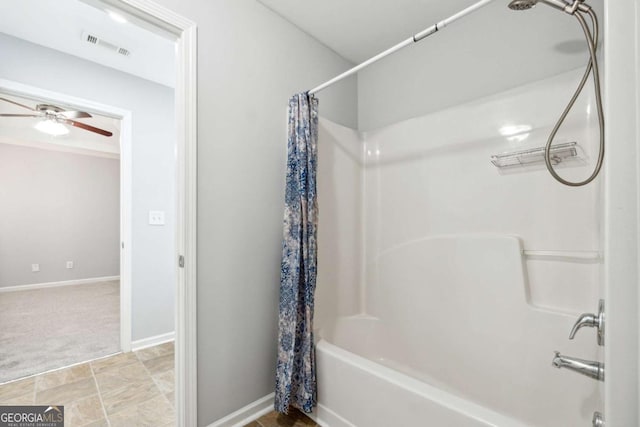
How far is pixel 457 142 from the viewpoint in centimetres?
185

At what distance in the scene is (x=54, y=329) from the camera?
2.94 meters

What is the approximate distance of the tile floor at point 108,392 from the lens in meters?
1.63

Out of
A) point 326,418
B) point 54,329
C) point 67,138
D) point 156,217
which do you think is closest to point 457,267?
point 326,418

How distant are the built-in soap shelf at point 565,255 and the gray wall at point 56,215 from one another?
21.9 feet

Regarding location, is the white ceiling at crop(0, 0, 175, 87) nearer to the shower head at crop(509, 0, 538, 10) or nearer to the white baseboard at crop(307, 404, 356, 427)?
the shower head at crop(509, 0, 538, 10)

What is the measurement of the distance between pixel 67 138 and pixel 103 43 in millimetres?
3926

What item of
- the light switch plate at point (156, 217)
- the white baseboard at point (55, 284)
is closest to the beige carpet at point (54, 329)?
the white baseboard at point (55, 284)

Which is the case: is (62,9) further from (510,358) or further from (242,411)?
(510,358)

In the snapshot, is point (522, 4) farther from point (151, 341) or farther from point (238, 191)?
point (151, 341)

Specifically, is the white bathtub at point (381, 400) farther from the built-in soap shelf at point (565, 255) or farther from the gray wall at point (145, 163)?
the gray wall at point (145, 163)

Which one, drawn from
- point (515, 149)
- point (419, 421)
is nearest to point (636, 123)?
point (419, 421)

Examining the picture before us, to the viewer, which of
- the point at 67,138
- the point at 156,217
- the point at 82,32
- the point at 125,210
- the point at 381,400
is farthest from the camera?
the point at 67,138

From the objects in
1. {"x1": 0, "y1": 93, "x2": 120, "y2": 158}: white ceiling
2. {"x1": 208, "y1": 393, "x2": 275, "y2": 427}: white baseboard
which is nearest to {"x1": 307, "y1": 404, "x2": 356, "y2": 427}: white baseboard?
{"x1": 208, "y1": 393, "x2": 275, "y2": 427}: white baseboard

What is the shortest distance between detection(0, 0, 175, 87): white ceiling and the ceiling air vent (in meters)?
0.03
